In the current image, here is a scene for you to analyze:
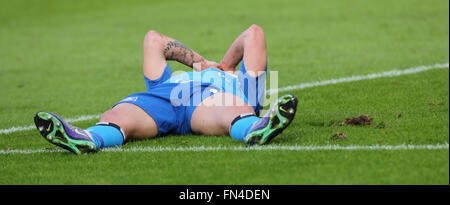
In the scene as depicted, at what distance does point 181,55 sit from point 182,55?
1 centimetres

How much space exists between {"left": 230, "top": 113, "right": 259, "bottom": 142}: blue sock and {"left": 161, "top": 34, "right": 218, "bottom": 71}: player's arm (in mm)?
1167

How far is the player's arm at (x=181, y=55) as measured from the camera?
5.70 metres

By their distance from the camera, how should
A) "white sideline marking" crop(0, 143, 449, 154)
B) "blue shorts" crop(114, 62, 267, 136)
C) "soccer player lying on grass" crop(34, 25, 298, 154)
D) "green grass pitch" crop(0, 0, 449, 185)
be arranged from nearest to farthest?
"green grass pitch" crop(0, 0, 449, 185), "white sideline marking" crop(0, 143, 449, 154), "soccer player lying on grass" crop(34, 25, 298, 154), "blue shorts" crop(114, 62, 267, 136)

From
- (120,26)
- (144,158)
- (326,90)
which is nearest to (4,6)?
(120,26)

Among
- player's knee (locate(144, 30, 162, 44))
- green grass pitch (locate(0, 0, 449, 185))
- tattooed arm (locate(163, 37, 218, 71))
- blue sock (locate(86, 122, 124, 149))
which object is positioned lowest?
green grass pitch (locate(0, 0, 449, 185))

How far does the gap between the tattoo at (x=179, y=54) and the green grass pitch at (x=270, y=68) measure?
0.97 metres

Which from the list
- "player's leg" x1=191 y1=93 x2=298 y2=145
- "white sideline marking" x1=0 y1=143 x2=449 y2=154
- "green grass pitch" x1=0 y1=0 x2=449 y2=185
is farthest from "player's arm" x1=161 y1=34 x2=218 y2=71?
"white sideline marking" x1=0 y1=143 x2=449 y2=154

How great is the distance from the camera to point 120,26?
1326 cm

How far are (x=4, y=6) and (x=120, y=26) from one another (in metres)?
5.55

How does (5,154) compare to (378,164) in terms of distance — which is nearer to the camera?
(378,164)

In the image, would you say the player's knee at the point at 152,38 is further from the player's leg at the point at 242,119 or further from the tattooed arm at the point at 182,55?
the player's leg at the point at 242,119

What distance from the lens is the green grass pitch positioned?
158 inches

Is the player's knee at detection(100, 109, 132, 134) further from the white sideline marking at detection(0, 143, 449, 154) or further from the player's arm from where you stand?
the player's arm
